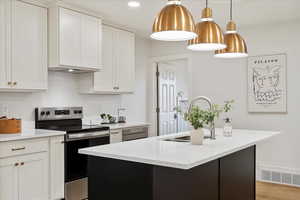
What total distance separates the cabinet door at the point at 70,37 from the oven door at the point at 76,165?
3.11 ft

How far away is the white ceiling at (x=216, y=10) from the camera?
357 cm

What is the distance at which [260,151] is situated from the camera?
4.64 m

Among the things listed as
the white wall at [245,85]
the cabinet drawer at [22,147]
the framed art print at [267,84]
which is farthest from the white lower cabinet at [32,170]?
the framed art print at [267,84]

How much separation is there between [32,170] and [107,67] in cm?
195

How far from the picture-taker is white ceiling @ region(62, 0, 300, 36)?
3.57 m

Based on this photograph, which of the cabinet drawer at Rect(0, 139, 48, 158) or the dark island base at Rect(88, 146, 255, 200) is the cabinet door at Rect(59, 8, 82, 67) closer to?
the cabinet drawer at Rect(0, 139, 48, 158)

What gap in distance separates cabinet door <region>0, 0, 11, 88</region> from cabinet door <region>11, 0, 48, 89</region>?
67mm

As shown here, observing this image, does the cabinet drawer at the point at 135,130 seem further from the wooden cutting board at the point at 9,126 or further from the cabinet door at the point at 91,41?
the wooden cutting board at the point at 9,126

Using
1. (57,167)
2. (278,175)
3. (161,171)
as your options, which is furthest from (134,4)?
(278,175)

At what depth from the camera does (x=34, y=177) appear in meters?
3.08

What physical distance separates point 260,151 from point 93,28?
10.5 ft

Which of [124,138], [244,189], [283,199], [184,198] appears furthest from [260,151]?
[184,198]

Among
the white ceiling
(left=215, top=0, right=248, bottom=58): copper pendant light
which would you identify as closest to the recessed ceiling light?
the white ceiling

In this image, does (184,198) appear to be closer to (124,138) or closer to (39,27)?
(124,138)
